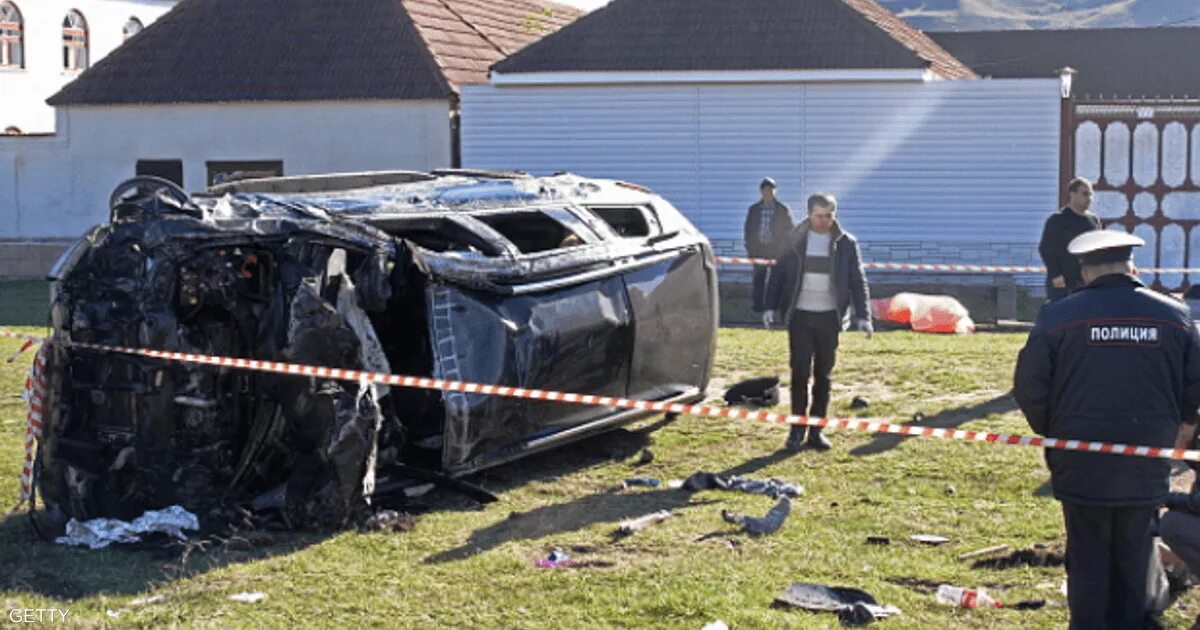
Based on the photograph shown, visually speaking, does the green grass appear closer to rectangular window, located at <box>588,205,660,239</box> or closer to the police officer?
the police officer

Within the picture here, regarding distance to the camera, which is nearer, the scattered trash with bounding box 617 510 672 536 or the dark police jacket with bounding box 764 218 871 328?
the scattered trash with bounding box 617 510 672 536

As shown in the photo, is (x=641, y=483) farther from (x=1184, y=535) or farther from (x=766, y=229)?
(x=766, y=229)

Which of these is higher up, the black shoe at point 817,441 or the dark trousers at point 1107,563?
the dark trousers at point 1107,563

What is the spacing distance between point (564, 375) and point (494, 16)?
2073cm

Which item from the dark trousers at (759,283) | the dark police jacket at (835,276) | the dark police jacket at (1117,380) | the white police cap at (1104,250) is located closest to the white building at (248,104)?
the dark trousers at (759,283)

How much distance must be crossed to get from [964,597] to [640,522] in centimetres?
203

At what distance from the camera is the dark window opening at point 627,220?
10.9m

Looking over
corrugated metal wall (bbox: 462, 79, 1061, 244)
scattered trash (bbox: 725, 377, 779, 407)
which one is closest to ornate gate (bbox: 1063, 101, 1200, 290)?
corrugated metal wall (bbox: 462, 79, 1061, 244)

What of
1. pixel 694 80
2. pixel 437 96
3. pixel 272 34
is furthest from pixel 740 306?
pixel 272 34

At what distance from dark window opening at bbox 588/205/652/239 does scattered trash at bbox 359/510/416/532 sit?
9.89 ft

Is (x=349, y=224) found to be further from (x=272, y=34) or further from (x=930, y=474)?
(x=272, y=34)

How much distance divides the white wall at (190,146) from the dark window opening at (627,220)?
45.1ft

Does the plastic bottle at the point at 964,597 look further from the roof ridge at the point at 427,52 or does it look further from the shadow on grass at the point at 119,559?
the roof ridge at the point at 427,52

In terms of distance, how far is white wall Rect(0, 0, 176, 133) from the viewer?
39281 millimetres
